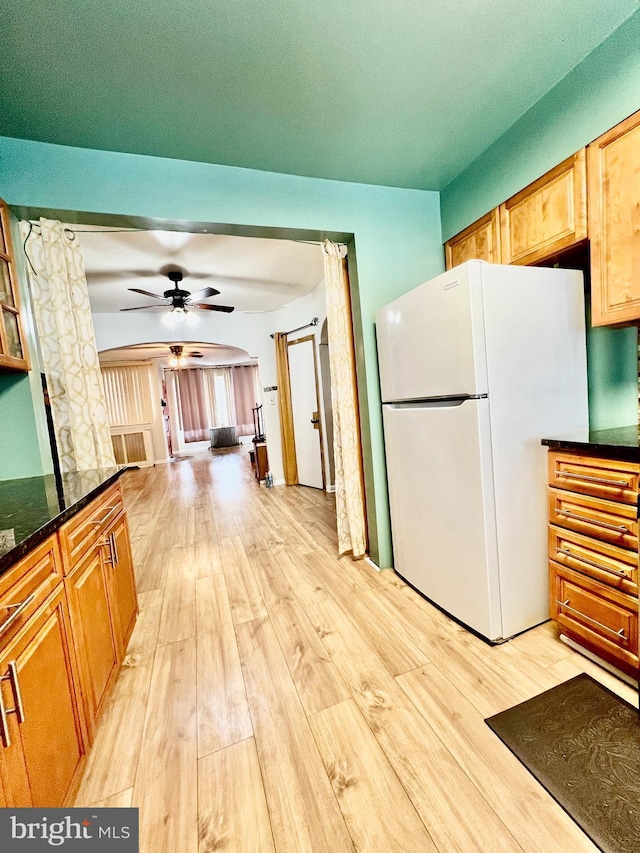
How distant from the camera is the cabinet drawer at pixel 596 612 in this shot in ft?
4.10

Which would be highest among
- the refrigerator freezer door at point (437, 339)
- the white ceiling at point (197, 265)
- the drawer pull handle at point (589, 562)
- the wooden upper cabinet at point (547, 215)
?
the white ceiling at point (197, 265)

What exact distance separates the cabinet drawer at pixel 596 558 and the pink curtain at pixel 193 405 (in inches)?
373

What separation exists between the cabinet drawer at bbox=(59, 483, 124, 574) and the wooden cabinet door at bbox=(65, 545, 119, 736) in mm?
43

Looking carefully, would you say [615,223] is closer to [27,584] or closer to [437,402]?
[437,402]

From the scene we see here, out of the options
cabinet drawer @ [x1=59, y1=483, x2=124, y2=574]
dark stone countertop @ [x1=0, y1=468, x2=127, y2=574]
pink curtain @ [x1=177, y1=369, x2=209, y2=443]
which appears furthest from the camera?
pink curtain @ [x1=177, y1=369, x2=209, y2=443]

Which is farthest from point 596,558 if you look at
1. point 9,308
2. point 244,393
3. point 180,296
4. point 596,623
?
point 244,393

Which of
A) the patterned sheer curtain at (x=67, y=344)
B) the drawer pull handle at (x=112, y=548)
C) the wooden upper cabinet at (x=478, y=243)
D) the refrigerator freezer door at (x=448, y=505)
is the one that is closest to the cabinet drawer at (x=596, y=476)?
the refrigerator freezer door at (x=448, y=505)

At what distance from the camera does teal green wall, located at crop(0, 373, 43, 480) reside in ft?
5.54

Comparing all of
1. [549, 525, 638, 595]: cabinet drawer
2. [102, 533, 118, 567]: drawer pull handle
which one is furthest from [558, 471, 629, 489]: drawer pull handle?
[102, 533, 118, 567]: drawer pull handle

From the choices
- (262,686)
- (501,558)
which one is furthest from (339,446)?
(262,686)

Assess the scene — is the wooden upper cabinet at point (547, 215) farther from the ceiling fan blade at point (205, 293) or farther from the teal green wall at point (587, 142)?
the ceiling fan blade at point (205, 293)

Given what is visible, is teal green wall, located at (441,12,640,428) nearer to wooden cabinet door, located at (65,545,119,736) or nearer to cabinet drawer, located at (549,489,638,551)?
cabinet drawer, located at (549,489,638,551)

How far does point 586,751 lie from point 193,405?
389 inches

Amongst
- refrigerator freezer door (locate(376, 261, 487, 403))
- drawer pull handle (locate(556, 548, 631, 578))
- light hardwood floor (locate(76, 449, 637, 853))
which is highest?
refrigerator freezer door (locate(376, 261, 487, 403))
